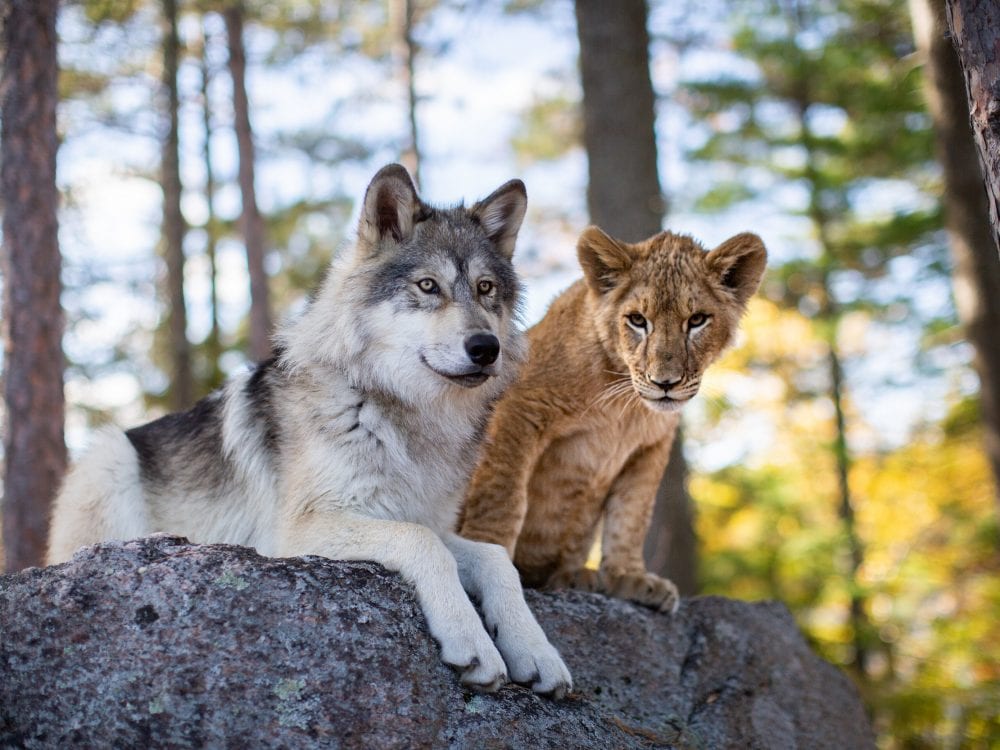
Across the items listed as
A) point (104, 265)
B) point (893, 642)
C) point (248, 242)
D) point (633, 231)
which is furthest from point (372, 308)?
point (104, 265)

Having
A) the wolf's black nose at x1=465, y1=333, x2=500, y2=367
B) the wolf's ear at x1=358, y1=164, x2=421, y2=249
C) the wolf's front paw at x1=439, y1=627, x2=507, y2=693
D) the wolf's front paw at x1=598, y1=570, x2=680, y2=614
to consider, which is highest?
the wolf's ear at x1=358, y1=164, x2=421, y2=249

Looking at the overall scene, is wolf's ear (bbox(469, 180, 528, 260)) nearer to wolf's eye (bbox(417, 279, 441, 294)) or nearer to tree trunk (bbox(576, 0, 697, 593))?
wolf's eye (bbox(417, 279, 441, 294))

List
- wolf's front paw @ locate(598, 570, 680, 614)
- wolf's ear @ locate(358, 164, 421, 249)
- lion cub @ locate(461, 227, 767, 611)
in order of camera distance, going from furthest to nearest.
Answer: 1. wolf's front paw @ locate(598, 570, 680, 614)
2. lion cub @ locate(461, 227, 767, 611)
3. wolf's ear @ locate(358, 164, 421, 249)

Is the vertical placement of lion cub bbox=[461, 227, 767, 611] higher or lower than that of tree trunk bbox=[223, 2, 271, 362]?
lower

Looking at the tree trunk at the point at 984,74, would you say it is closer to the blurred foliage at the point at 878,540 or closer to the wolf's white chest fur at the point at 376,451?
the wolf's white chest fur at the point at 376,451

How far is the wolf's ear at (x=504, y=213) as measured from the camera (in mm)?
4680

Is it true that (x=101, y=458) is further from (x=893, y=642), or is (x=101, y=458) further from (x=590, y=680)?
(x=893, y=642)

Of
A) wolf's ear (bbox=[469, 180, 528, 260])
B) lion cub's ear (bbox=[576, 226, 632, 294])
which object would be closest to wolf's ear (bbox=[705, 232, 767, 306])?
lion cub's ear (bbox=[576, 226, 632, 294])

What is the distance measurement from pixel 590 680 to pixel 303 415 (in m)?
1.88

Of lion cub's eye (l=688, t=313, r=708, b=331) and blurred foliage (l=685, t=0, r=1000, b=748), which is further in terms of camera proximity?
blurred foliage (l=685, t=0, r=1000, b=748)

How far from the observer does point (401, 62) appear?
626 inches

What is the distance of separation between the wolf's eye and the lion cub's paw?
2100 mm

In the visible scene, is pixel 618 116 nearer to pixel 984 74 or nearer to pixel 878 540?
pixel 984 74

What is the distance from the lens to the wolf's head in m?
3.96
